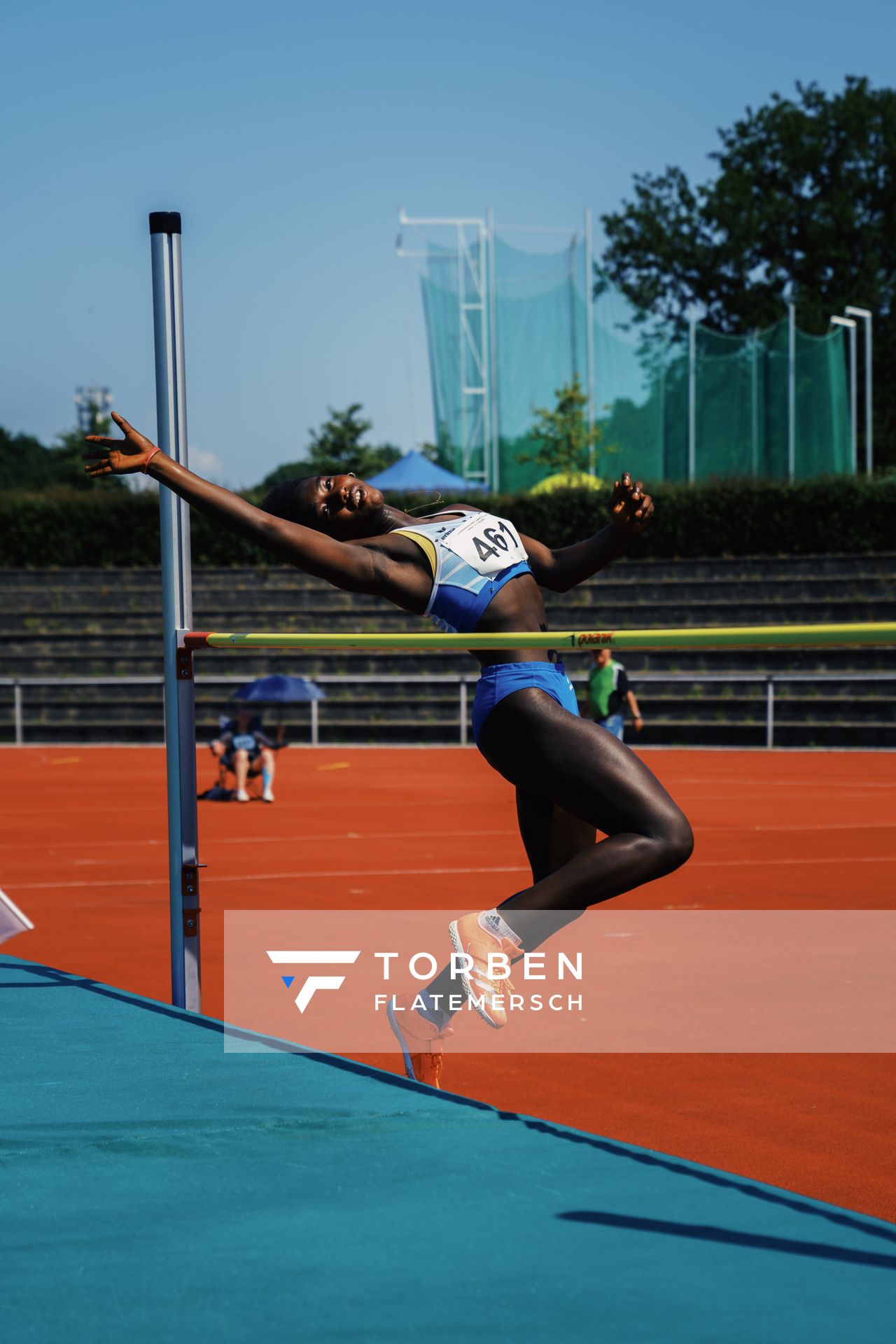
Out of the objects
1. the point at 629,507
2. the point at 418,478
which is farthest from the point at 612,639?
the point at 418,478

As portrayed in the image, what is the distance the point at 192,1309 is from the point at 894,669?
2256cm

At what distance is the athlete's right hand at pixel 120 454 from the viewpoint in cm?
391

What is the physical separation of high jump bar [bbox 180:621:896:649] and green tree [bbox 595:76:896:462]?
5190cm

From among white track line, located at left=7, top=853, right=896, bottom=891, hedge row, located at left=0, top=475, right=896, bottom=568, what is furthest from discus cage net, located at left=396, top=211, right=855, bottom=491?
white track line, located at left=7, top=853, right=896, bottom=891

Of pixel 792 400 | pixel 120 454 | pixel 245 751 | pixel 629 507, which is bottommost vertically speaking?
pixel 245 751

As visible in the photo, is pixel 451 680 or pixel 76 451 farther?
pixel 76 451

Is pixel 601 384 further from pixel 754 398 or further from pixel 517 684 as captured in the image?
pixel 517 684

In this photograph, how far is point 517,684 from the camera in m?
4.02

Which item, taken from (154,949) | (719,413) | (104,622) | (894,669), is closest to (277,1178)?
(154,949)

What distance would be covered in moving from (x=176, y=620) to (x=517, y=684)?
1592 millimetres

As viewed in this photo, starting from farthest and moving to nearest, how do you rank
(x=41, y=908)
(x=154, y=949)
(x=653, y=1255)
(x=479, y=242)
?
(x=479, y=242) → (x=41, y=908) → (x=154, y=949) → (x=653, y=1255)

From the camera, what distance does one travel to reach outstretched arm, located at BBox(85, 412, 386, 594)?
3777 millimetres

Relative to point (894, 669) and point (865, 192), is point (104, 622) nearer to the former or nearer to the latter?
point (894, 669)

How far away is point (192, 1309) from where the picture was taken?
248 centimetres
